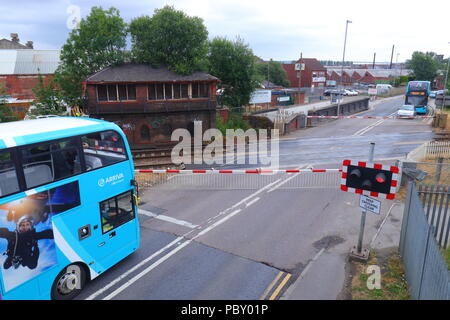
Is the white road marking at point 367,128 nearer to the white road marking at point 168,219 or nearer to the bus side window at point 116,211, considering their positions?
the white road marking at point 168,219

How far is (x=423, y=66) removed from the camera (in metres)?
86.6

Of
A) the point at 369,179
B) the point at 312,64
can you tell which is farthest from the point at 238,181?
the point at 312,64

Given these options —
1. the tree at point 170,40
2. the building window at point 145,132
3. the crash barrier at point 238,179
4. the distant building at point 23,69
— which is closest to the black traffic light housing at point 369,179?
the crash barrier at point 238,179

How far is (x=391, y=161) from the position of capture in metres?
19.9

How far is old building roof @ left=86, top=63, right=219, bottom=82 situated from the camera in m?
27.5

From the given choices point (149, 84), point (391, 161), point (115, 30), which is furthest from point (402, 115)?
point (115, 30)

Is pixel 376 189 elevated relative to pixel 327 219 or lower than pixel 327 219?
elevated

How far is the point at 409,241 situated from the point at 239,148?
1862 centimetres

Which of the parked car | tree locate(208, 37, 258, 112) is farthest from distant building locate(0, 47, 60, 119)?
the parked car

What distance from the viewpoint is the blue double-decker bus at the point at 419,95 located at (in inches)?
1719

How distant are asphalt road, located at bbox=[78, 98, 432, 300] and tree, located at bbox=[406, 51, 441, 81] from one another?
84.9 meters

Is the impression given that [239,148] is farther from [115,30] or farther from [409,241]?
[409,241]

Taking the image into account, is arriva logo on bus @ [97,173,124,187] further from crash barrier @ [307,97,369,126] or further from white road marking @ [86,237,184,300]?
crash barrier @ [307,97,369,126]

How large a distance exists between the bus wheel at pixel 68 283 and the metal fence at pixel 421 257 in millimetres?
7637
